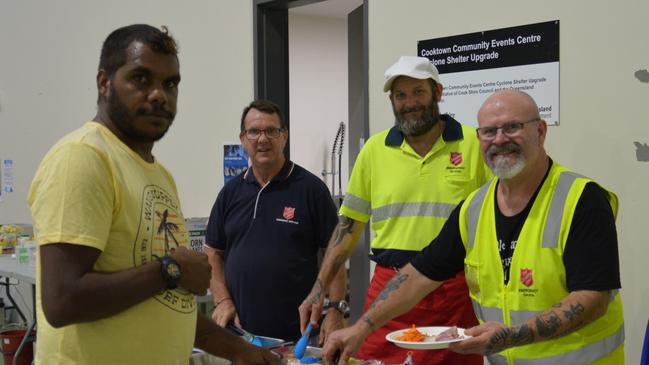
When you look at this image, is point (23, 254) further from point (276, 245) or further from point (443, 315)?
point (443, 315)

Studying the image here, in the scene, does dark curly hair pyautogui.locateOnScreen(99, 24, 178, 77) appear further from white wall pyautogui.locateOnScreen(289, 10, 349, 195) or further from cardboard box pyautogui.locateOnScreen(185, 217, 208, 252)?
white wall pyautogui.locateOnScreen(289, 10, 349, 195)

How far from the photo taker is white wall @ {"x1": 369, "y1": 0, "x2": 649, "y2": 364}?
2.76 m

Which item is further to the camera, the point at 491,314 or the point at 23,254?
the point at 23,254

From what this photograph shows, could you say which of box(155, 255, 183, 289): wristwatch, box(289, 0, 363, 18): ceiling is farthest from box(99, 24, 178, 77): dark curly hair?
box(289, 0, 363, 18): ceiling

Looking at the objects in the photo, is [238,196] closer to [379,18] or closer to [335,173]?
[379,18]

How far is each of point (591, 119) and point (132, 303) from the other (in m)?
2.23

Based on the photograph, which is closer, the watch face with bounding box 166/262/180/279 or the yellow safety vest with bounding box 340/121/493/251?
the watch face with bounding box 166/262/180/279

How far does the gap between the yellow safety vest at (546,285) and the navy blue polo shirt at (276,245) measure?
100 centimetres

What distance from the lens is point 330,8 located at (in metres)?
7.19

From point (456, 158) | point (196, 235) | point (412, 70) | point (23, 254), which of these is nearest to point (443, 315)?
point (456, 158)

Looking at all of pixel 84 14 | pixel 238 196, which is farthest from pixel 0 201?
pixel 238 196

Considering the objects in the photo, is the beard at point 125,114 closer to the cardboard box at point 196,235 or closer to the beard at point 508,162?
the beard at point 508,162

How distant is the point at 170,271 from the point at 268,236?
1.41m

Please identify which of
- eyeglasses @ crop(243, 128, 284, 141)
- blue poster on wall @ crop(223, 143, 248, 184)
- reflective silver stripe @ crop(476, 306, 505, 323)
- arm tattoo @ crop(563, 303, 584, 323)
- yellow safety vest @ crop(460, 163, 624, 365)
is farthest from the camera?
blue poster on wall @ crop(223, 143, 248, 184)
